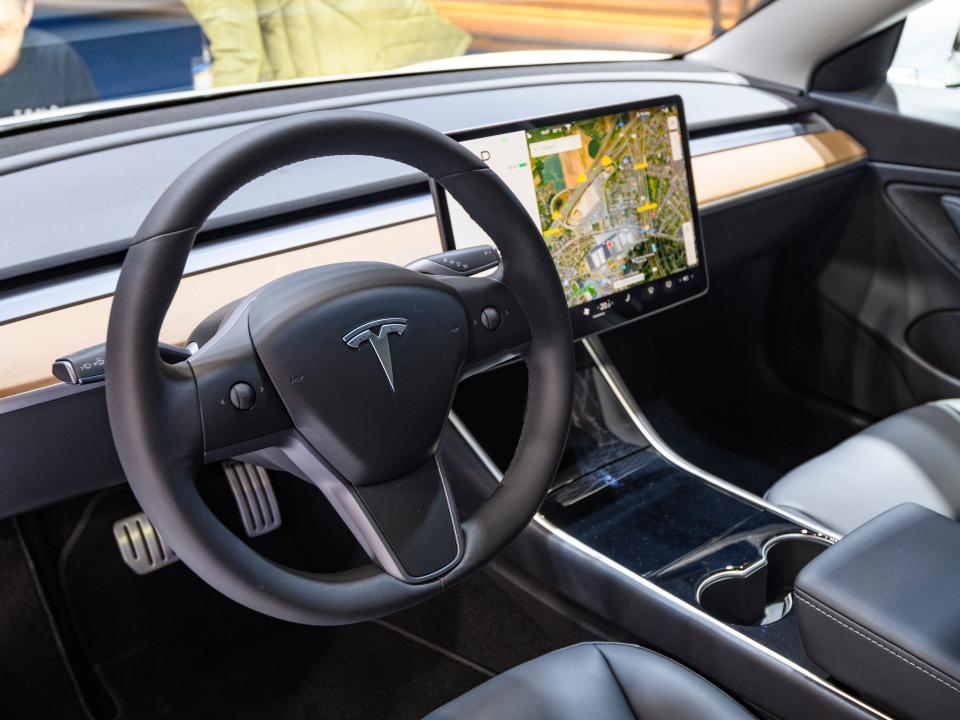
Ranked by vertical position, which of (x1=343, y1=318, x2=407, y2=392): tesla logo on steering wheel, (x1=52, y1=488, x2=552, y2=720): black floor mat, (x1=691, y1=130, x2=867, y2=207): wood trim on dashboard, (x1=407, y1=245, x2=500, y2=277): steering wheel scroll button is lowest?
(x1=52, y1=488, x2=552, y2=720): black floor mat

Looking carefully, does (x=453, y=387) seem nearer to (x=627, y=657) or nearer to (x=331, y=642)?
(x=627, y=657)

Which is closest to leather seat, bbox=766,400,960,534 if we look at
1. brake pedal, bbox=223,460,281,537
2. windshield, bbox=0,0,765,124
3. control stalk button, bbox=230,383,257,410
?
brake pedal, bbox=223,460,281,537

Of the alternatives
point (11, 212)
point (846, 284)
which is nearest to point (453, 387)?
point (11, 212)

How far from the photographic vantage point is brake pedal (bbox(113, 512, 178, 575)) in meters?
1.28

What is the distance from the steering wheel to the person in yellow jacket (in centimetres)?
83

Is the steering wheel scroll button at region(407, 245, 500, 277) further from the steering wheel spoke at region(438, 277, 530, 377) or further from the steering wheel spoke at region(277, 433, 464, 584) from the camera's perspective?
the steering wheel spoke at region(277, 433, 464, 584)

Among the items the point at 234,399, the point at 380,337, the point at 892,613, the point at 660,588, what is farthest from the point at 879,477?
the point at 234,399

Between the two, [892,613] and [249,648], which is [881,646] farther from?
[249,648]

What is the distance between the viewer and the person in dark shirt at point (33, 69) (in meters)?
1.28

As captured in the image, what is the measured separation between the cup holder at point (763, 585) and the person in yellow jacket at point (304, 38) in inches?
41.2

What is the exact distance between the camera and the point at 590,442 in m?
1.41

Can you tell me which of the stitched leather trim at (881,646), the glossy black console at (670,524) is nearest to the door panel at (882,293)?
the glossy black console at (670,524)

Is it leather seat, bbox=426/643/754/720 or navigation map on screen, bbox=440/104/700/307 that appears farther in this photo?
navigation map on screen, bbox=440/104/700/307

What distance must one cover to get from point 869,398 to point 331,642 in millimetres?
1246
